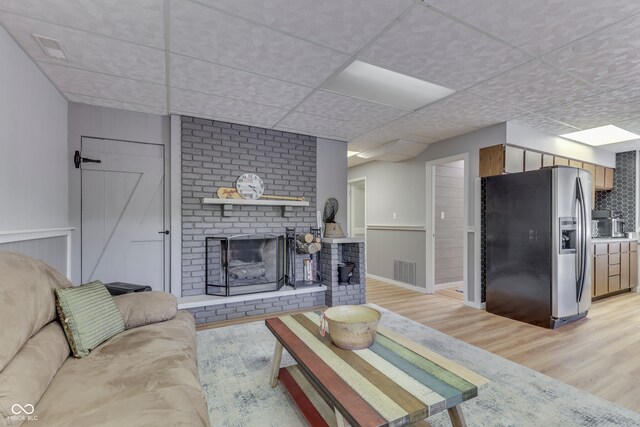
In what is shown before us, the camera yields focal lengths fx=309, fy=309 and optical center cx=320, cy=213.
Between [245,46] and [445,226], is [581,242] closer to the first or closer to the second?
[445,226]

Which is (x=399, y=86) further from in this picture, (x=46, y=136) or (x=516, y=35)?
(x=46, y=136)

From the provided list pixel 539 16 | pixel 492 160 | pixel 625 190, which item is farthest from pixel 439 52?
pixel 625 190

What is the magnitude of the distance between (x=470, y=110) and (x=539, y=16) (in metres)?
1.58

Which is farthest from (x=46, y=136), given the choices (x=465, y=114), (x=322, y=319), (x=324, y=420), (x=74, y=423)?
(x=465, y=114)

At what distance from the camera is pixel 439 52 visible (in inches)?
85.9

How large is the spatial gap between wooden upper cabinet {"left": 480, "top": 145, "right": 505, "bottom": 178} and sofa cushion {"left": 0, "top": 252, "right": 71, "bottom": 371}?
13.9ft

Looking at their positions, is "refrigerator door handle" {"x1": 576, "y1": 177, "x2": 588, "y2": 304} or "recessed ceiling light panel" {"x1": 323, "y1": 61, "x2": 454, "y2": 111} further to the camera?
"refrigerator door handle" {"x1": 576, "y1": 177, "x2": 588, "y2": 304}

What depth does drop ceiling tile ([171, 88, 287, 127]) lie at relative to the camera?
2992 millimetres

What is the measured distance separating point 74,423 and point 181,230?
8.71ft

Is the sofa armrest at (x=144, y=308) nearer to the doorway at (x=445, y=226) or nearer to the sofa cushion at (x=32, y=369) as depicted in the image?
the sofa cushion at (x=32, y=369)

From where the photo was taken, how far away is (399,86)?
9.75 feet

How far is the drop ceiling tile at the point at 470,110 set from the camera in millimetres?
3057

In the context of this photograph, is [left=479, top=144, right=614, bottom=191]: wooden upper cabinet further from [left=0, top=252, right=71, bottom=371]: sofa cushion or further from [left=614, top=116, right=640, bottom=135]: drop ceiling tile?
[left=0, top=252, right=71, bottom=371]: sofa cushion

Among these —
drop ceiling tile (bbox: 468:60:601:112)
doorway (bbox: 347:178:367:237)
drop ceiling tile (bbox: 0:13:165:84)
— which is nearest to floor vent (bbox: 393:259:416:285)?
doorway (bbox: 347:178:367:237)
